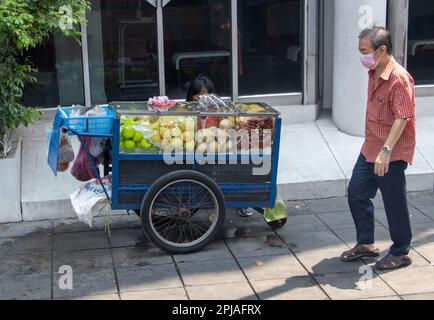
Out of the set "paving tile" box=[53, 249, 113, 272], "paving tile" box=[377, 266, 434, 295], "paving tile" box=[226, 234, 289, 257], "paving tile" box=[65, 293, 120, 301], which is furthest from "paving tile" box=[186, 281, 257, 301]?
"paving tile" box=[377, 266, 434, 295]

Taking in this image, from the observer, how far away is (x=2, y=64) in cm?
672

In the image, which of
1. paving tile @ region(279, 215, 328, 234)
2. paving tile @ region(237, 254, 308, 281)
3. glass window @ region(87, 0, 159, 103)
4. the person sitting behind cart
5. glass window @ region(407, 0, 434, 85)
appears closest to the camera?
paving tile @ region(237, 254, 308, 281)

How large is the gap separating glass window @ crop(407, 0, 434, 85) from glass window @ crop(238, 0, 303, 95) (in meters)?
1.47

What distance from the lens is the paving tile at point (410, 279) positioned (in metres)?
5.13

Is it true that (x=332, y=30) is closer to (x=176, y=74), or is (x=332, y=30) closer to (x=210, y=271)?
(x=176, y=74)

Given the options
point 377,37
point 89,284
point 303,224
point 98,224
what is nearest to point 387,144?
point 377,37

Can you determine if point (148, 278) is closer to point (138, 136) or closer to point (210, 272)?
point (210, 272)

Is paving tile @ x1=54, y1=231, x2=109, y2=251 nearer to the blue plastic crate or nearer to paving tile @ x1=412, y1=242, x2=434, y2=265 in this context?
the blue plastic crate

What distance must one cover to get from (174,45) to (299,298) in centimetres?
439

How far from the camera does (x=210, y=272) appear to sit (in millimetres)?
5562

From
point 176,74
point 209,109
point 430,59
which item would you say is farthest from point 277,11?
point 209,109

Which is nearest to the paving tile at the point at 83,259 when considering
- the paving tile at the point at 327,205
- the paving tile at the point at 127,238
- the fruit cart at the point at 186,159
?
the paving tile at the point at 127,238

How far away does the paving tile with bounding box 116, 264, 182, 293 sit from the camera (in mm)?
5304

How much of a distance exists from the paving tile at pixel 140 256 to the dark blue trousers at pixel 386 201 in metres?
1.56
